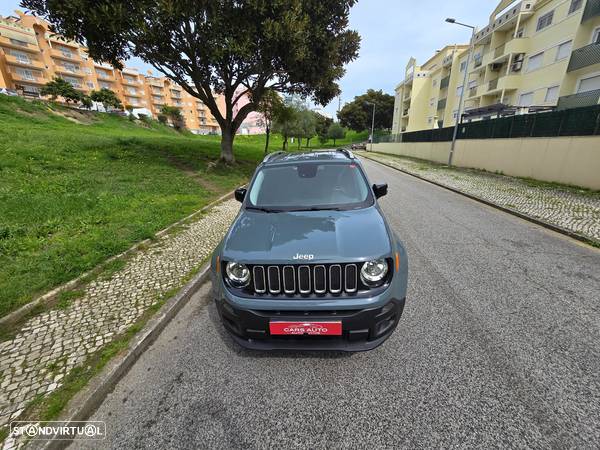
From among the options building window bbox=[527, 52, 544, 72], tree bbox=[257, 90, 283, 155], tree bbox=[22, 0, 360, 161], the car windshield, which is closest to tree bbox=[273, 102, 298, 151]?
Result: tree bbox=[257, 90, 283, 155]

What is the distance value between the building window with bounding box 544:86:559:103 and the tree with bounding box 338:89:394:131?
4370 cm

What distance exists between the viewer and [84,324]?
272 centimetres

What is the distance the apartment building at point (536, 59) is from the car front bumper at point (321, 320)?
1742cm

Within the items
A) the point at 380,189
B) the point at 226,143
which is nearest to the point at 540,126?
the point at 380,189

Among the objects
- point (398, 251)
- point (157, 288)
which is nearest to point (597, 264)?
point (398, 251)

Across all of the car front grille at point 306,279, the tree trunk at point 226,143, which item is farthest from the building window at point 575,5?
the car front grille at point 306,279

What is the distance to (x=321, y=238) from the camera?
227 cm

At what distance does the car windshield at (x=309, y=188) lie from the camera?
9.73 feet

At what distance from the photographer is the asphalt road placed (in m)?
1.75

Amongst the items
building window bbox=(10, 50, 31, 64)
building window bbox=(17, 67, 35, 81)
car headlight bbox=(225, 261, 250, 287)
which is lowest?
car headlight bbox=(225, 261, 250, 287)

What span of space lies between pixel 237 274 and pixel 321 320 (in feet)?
2.68

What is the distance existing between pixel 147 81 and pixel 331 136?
51.2m

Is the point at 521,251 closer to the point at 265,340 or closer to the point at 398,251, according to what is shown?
the point at 398,251

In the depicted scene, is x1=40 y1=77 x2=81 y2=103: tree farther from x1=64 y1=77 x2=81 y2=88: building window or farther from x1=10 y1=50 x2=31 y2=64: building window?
x1=64 y1=77 x2=81 y2=88: building window
